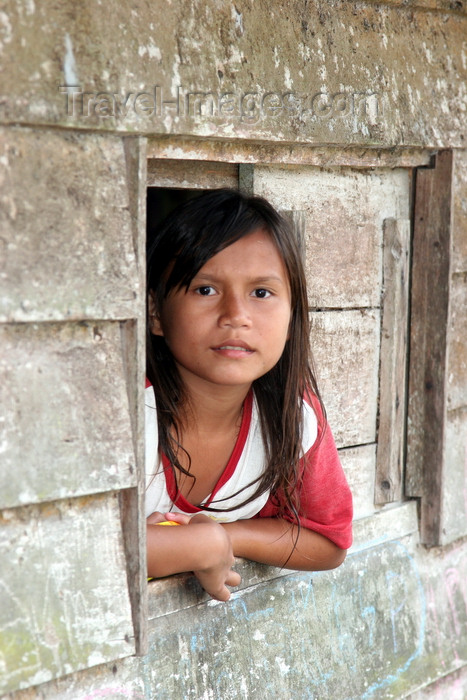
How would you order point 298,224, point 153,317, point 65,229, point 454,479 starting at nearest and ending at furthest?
point 65,229, point 153,317, point 298,224, point 454,479

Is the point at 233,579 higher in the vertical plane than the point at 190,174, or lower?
lower

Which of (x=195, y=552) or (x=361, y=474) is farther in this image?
(x=361, y=474)

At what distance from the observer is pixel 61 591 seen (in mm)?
1467

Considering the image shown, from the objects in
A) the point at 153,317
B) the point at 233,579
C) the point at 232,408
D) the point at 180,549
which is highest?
the point at 153,317

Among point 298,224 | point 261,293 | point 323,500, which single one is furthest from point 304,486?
point 298,224

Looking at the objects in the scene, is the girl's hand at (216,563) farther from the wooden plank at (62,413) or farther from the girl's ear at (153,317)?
the girl's ear at (153,317)

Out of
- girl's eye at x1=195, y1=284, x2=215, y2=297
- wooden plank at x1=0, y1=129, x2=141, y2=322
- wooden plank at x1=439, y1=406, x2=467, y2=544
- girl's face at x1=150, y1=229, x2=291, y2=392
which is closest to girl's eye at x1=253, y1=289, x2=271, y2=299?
girl's face at x1=150, y1=229, x2=291, y2=392

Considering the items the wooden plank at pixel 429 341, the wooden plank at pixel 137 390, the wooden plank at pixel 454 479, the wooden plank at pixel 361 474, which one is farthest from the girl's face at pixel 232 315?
the wooden plank at pixel 454 479

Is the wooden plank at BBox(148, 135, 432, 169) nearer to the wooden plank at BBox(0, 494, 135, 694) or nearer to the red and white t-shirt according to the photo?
the red and white t-shirt

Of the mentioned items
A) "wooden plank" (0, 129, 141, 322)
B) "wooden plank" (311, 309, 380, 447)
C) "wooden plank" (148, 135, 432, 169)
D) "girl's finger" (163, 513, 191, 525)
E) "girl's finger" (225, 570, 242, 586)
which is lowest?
"girl's finger" (225, 570, 242, 586)

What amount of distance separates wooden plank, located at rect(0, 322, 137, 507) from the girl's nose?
12.9 inches

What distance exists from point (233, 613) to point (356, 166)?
116 centimetres

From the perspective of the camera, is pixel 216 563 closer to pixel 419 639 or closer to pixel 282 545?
pixel 282 545

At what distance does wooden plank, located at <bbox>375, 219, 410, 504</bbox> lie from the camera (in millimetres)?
2373
